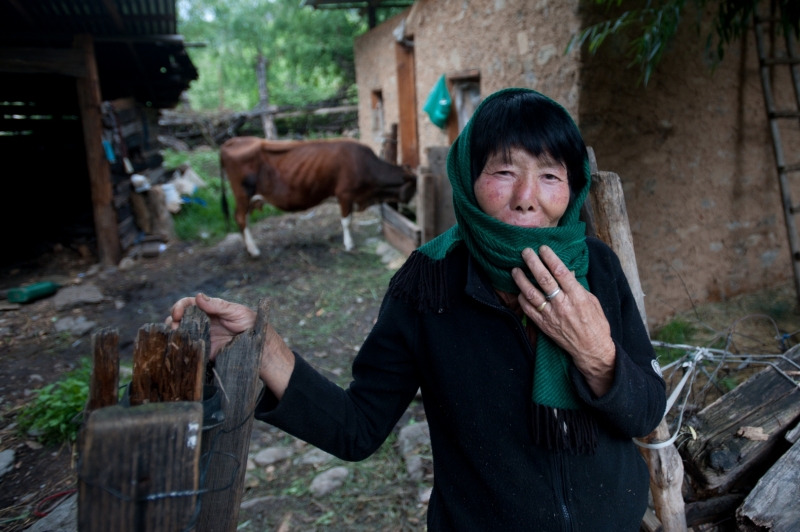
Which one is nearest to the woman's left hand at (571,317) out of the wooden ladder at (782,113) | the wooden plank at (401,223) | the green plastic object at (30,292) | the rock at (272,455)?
the rock at (272,455)

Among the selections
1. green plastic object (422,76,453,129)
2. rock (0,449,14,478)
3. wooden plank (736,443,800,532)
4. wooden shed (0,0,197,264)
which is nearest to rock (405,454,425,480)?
wooden plank (736,443,800,532)

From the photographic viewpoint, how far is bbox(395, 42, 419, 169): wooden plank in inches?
337

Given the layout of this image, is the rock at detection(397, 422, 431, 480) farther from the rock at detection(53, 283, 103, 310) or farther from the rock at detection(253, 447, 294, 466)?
the rock at detection(53, 283, 103, 310)

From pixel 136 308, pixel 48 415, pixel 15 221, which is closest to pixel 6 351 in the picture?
pixel 136 308

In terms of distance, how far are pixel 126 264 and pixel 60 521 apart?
5709 mm

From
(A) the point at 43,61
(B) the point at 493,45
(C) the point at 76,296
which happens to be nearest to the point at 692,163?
(B) the point at 493,45

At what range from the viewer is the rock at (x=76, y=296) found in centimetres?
566

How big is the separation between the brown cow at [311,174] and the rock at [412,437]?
15.0 ft

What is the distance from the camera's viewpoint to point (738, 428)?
2.17m

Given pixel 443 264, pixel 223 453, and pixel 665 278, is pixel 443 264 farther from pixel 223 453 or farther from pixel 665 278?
pixel 665 278

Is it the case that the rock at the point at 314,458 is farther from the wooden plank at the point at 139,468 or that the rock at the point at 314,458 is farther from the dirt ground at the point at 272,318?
the wooden plank at the point at 139,468

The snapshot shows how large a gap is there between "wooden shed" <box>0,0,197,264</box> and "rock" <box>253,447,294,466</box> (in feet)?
17.0

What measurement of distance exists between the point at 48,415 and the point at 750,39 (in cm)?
575

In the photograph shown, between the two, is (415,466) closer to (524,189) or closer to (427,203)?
(524,189)
